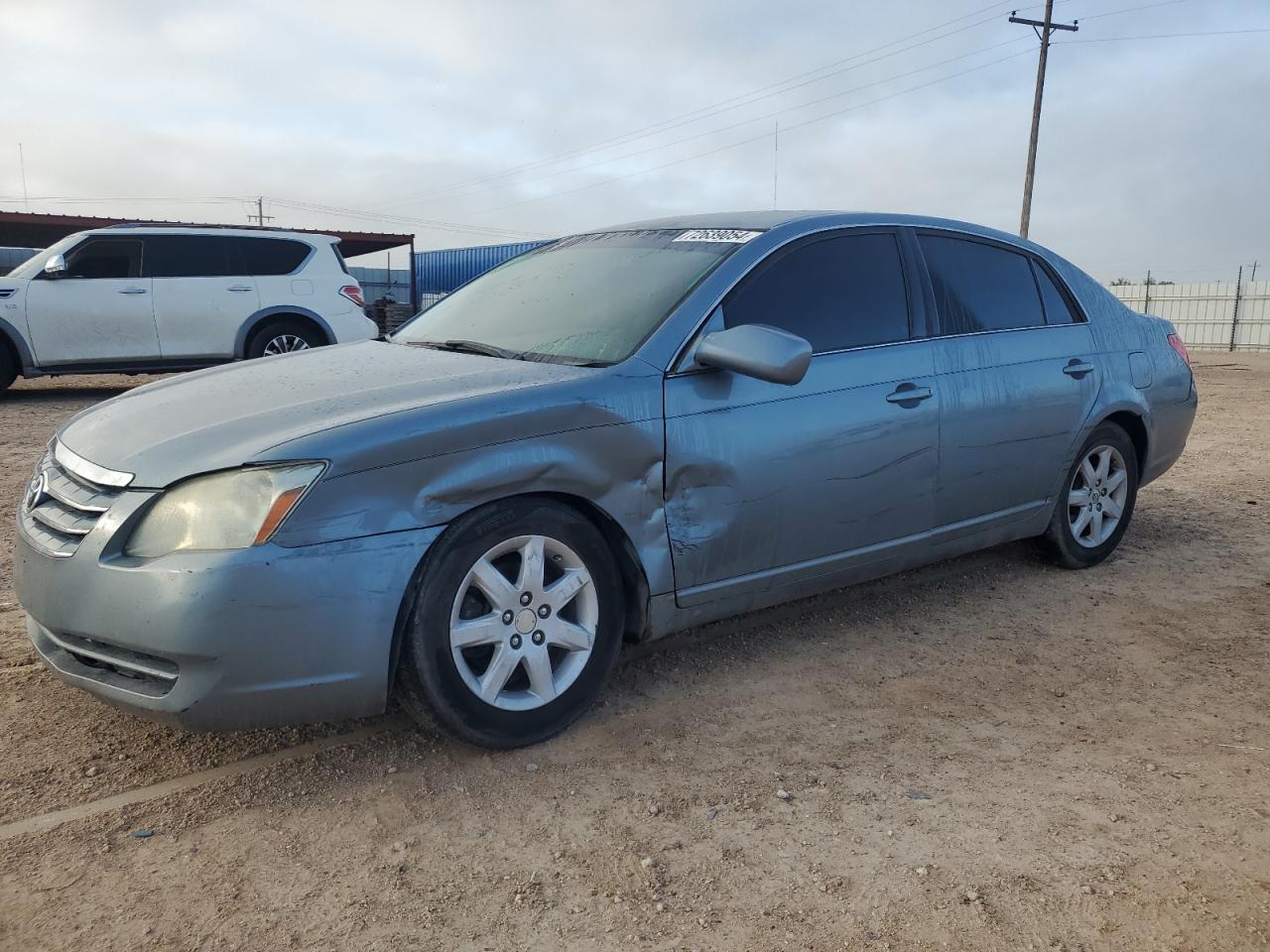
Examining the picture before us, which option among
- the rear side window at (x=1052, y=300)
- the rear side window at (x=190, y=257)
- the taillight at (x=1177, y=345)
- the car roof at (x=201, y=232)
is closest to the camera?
the rear side window at (x=1052, y=300)

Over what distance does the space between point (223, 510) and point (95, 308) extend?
924cm

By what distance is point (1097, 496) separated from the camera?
16.0ft

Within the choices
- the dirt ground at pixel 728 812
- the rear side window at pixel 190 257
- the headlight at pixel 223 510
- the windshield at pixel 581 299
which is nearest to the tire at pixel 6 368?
the rear side window at pixel 190 257

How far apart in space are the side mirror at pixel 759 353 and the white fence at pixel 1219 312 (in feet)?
96.1

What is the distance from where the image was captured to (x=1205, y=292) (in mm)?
30781

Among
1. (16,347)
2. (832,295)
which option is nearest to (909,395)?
(832,295)

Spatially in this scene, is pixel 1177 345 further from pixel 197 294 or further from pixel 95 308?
pixel 95 308

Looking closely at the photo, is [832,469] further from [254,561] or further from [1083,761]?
[254,561]

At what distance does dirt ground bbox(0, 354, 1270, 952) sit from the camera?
7.28ft

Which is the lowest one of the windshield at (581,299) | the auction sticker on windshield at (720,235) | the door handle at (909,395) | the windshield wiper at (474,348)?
the door handle at (909,395)

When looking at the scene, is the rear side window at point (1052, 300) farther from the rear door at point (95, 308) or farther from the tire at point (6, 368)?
the tire at point (6, 368)

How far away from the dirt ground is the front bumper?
0.99ft

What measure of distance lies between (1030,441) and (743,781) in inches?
89.1

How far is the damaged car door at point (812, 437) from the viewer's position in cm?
327
